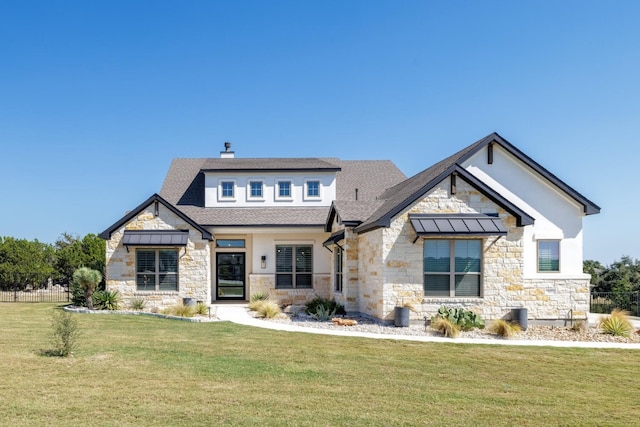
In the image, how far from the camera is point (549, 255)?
17.9m

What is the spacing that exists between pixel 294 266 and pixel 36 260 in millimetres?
22437

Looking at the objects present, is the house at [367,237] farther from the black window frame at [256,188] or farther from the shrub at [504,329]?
the shrub at [504,329]

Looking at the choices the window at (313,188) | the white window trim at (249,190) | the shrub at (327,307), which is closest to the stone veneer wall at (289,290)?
the shrub at (327,307)

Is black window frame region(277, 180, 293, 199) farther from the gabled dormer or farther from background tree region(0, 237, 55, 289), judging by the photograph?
background tree region(0, 237, 55, 289)

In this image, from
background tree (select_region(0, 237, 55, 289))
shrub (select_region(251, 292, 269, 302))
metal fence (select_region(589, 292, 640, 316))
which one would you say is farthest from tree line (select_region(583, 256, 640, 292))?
background tree (select_region(0, 237, 55, 289))

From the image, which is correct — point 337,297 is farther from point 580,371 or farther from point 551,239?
point 580,371

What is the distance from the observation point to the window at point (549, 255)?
58.3 feet

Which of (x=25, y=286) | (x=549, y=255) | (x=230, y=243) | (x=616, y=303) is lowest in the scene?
(x=25, y=286)

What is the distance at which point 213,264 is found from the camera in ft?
78.4

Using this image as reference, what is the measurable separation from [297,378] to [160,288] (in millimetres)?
13996

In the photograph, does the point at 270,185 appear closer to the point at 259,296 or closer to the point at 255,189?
the point at 255,189

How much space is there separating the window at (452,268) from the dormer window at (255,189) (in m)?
11.9

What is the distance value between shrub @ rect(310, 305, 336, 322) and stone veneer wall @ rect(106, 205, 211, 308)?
604 cm

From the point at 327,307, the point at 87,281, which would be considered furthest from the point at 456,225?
the point at 87,281
